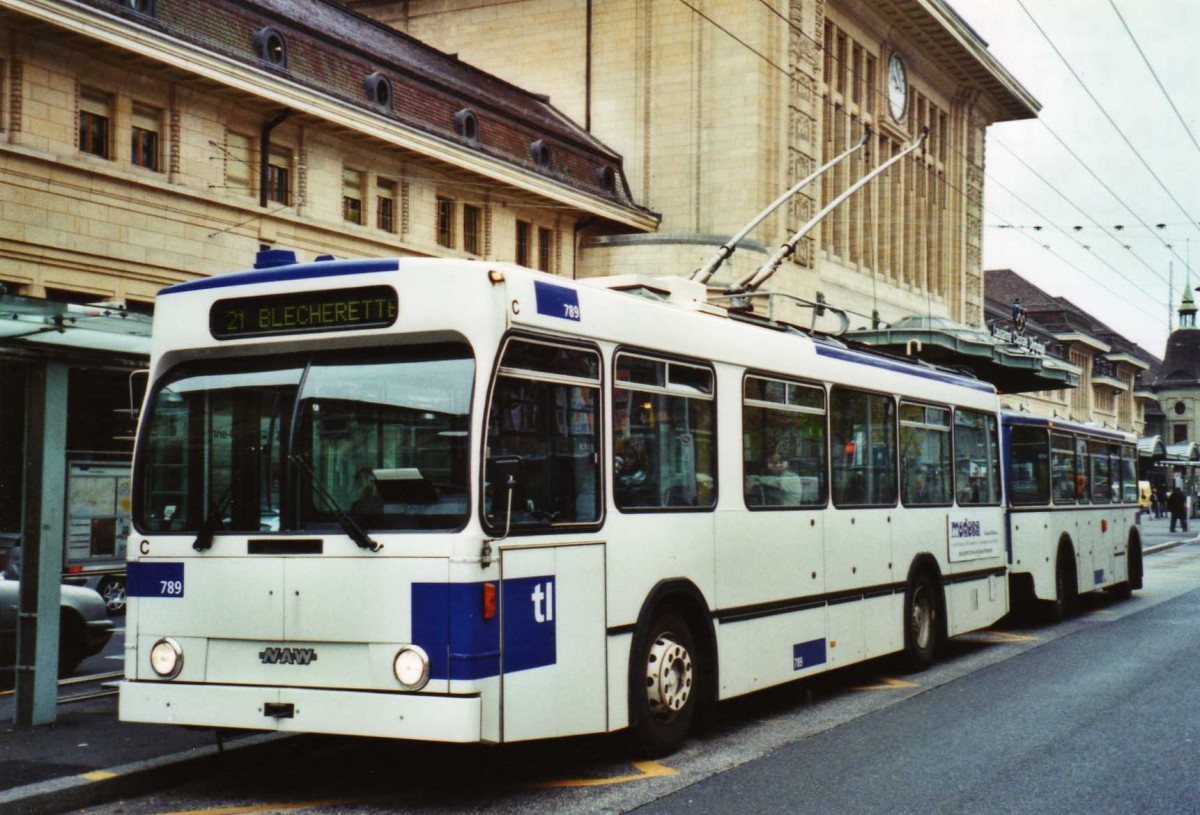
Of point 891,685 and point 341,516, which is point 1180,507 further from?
point 341,516

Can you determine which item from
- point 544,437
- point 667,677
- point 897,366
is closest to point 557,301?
point 544,437

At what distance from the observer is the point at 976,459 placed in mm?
15188

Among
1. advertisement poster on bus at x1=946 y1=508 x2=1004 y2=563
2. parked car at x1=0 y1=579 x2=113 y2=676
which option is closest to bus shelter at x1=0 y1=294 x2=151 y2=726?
parked car at x1=0 y1=579 x2=113 y2=676

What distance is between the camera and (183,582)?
8.02m

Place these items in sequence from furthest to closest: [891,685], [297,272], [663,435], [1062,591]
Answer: [1062,591] → [891,685] → [663,435] → [297,272]

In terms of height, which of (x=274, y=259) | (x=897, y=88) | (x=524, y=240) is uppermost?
(x=897, y=88)

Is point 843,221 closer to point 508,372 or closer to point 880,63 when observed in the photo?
point 880,63

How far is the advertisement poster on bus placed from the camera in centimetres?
1435

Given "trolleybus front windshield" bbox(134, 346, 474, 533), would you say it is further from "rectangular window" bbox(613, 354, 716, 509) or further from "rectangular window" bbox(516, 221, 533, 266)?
"rectangular window" bbox(516, 221, 533, 266)

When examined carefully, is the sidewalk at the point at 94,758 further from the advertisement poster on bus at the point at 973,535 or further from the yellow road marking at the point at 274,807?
the advertisement poster on bus at the point at 973,535

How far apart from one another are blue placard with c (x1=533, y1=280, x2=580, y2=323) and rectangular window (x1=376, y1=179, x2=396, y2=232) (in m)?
24.9

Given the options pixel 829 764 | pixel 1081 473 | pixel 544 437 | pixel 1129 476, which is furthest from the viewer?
pixel 1129 476

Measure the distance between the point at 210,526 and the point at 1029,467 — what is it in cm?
1191

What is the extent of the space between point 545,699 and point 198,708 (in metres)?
1.78
